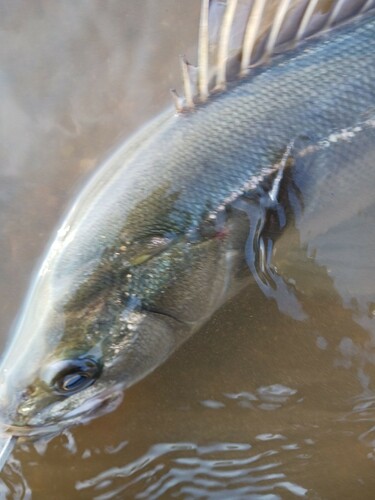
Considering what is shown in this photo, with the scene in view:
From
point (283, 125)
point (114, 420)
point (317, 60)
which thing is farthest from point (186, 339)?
point (317, 60)

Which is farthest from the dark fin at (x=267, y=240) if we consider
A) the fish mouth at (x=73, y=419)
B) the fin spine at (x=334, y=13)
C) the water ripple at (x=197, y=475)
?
the fish mouth at (x=73, y=419)

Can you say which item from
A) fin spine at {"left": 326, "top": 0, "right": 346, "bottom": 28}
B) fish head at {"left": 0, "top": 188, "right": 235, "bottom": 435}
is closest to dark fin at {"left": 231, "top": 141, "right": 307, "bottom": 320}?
fish head at {"left": 0, "top": 188, "right": 235, "bottom": 435}

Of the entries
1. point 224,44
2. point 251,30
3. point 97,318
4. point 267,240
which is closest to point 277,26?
point 251,30

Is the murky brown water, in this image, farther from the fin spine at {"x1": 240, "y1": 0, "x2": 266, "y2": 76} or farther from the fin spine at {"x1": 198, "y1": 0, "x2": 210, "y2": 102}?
the fin spine at {"x1": 240, "y1": 0, "x2": 266, "y2": 76}

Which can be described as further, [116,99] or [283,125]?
[116,99]

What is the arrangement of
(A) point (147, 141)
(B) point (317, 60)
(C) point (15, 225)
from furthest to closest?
(C) point (15, 225) → (A) point (147, 141) → (B) point (317, 60)

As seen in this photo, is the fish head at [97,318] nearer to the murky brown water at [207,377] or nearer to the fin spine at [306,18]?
the murky brown water at [207,377]

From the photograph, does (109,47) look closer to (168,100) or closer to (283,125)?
(168,100)
